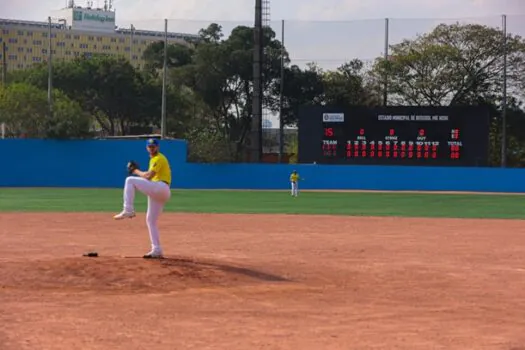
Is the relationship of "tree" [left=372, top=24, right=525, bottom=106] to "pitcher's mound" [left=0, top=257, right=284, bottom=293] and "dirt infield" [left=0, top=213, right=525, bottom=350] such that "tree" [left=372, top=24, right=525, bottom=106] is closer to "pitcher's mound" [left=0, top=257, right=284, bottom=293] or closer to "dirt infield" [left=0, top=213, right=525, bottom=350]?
"dirt infield" [left=0, top=213, right=525, bottom=350]

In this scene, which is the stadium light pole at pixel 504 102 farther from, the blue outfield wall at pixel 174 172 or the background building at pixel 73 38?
the background building at pixel 73 38

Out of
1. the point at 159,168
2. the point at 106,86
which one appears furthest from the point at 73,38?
the point at 159,168

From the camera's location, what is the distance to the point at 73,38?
123000mm

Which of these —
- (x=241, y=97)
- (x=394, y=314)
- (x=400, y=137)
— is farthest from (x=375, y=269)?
(x=241, y=97)

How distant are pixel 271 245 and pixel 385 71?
149ft

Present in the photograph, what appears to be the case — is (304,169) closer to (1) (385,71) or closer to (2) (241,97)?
(1) (385,71)

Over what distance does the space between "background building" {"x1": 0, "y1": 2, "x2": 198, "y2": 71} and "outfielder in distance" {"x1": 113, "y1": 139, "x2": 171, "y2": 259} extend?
9709 centimetres

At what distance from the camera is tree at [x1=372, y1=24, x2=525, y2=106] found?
190 feet

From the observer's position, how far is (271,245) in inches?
636

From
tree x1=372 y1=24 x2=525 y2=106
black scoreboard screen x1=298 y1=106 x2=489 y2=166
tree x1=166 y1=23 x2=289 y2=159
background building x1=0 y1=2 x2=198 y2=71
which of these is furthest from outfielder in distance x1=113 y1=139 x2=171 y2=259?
background building x1=0 y1=2 x2=198 y2=71

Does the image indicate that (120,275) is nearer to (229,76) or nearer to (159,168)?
(159,168)

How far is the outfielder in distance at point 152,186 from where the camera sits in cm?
1127

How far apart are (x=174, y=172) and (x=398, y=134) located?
639 inches

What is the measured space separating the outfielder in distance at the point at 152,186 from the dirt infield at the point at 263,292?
2.20ft
